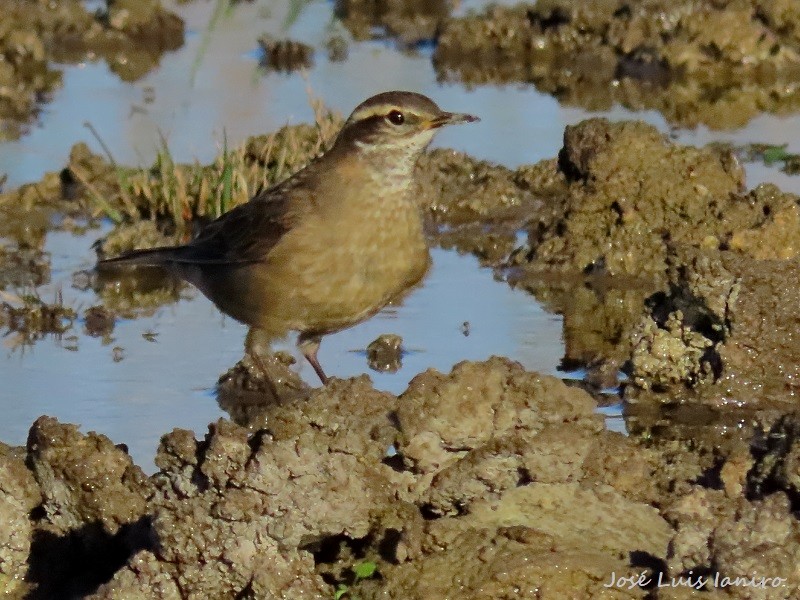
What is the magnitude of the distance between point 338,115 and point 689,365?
15.9ft

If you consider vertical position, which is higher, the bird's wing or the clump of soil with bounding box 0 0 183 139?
the bird's wing

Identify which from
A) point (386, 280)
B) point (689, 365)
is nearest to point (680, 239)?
point (689, 365)

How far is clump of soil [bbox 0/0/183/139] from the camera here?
15633 millimetres

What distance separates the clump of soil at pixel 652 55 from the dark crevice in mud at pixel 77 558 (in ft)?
29.7

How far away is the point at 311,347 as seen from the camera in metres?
8.61

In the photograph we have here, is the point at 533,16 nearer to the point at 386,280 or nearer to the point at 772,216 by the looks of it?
the point at 772,216

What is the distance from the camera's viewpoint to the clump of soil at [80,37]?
51.3 feet

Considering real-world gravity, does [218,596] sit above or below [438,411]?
below

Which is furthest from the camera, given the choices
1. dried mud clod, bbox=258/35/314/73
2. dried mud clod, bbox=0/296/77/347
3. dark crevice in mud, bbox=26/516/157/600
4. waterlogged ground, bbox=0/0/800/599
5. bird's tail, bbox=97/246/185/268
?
dried mud clod, bbox=258/35/314/73

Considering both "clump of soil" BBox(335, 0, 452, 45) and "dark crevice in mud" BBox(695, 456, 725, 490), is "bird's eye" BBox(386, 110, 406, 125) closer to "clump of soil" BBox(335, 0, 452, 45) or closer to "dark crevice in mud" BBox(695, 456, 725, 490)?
"dark crevice in mud" BBox(695, 456, 725, 490)

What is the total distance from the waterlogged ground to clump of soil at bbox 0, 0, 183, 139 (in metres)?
0.04

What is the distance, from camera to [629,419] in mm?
7836

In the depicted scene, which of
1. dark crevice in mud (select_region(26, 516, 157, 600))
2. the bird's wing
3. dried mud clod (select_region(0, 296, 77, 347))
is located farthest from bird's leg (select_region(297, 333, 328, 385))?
dark crevice in mud (select_region(26, 516, 157, 600))

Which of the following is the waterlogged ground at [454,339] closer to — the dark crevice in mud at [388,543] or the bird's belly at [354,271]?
the dark crevice in mud at [388,543]
